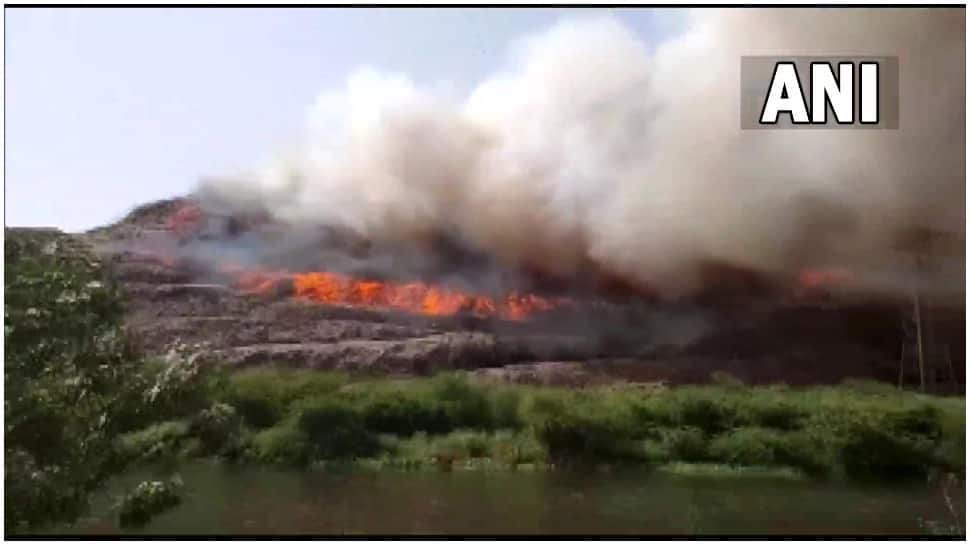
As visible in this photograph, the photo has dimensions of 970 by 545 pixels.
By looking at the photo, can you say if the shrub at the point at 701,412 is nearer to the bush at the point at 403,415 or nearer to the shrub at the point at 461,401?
the shrub at the point at 461,401

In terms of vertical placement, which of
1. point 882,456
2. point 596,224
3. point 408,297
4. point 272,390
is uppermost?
point 596,224

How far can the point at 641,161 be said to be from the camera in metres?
4.45

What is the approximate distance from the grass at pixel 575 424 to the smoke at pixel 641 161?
0.52 m

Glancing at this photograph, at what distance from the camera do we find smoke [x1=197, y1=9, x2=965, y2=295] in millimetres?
4402

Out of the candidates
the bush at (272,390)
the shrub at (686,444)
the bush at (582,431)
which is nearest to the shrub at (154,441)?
the bush at (272,390)

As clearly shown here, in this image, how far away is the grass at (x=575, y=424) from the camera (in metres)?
4.45

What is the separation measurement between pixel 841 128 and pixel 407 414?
216 centimetres

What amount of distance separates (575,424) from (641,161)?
113 centimetres

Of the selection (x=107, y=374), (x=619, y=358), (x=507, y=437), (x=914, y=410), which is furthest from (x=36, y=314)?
(x=914, y=410)

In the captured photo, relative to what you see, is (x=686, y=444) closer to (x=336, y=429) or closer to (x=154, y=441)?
(x=336, y=429)

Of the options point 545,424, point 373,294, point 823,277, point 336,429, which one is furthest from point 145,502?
point 823,277

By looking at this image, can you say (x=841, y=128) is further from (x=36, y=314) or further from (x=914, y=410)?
(x=36, y=314)

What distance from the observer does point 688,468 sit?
14.7ft

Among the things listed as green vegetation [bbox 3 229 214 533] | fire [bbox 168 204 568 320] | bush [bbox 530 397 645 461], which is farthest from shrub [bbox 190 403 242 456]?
bush [bbox 530 397 645 461]
